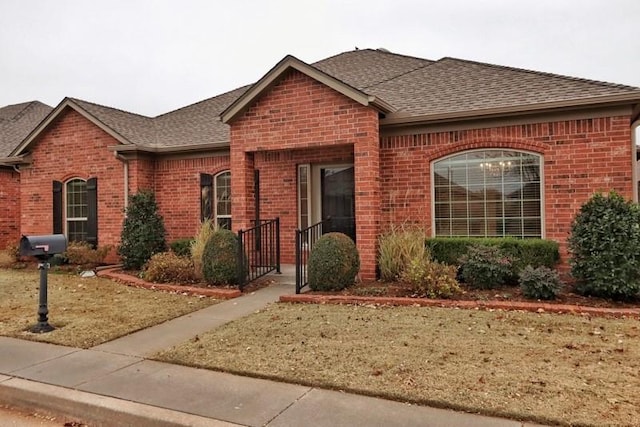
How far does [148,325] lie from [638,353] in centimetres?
564

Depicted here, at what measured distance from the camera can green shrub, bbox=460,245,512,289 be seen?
7195 mm

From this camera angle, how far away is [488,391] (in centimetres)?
353

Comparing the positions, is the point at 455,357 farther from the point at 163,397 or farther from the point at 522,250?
the point at 522,250

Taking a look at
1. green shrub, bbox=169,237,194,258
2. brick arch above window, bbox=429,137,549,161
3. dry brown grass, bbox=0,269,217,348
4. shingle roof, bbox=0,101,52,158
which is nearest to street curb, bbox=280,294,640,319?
dry brown grass, bbox=0,269,217,348

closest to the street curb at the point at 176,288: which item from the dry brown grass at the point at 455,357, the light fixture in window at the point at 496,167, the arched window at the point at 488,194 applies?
the dry brown grass at the point at 455,357

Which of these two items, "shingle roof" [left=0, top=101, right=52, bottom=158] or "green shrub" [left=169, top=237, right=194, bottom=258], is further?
"shingle roof" [left=0, top=101, right=52, bottom=158]

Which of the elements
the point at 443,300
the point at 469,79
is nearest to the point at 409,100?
the point at 469,79

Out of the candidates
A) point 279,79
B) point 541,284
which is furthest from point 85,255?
point 541,284

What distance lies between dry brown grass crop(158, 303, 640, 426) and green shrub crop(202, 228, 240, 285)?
204cm

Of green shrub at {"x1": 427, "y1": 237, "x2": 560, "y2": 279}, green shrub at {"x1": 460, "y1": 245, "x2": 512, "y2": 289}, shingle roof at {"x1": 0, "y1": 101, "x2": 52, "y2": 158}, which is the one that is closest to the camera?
green shrub at {"x1": 460, "y1": 245, "x2": 512, "y2": 289}

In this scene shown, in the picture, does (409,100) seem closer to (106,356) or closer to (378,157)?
(378,157)

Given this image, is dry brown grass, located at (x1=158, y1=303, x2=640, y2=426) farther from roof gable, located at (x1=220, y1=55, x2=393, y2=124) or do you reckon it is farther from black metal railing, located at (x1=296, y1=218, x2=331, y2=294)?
roof gable, located at (x1=220, y1=55, x2=393, y2=124)

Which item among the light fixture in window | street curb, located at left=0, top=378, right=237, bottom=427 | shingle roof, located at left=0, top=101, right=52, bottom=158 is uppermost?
shingle roof, located at left=0, top=101, right=52, bottom=158

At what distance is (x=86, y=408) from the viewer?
358 cm
